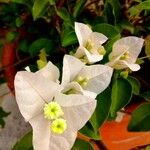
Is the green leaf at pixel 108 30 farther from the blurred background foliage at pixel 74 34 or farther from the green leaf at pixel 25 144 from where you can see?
the green leaf at pixel 25 144

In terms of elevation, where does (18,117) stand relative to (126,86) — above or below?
below

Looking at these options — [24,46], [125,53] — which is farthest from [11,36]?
[125,53]

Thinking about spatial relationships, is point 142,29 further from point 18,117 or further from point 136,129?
point 18,117

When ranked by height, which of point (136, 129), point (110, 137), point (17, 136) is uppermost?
point (136, 129)

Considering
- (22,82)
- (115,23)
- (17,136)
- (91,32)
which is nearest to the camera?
(22,82)

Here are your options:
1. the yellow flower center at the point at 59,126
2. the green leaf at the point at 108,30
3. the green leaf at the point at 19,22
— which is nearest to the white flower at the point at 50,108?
the yellow flower center at the point at 59,126

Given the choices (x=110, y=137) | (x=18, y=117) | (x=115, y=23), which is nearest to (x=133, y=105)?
(x=110, y=137)
